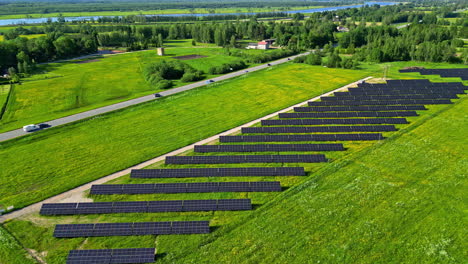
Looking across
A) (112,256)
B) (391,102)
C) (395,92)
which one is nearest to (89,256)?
(112,256)

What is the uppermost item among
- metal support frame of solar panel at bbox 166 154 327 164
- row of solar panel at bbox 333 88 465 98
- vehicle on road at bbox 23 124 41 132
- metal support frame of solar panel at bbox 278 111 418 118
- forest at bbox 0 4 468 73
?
forest at bbox 0 4 468 73

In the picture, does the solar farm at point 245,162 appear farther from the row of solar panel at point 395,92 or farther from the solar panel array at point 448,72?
the solar panel array at point 448,72

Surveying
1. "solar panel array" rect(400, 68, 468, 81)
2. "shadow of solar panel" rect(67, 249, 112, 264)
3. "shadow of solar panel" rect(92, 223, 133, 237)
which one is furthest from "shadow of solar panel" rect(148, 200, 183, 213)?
"solar panel array" rect(400, 68, 468, 81)

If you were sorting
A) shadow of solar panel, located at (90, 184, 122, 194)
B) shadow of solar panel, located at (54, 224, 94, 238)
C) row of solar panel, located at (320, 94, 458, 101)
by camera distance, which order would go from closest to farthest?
shadow of solar panel, located at (54, 224, 94, 238)
shadow of solar panel, located at (90, 184, 122, 194)
row of solar panel, located at (320, 94, 458, 101)

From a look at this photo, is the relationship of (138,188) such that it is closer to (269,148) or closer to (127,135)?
(127,135)

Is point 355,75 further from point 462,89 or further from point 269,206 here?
point 269,206

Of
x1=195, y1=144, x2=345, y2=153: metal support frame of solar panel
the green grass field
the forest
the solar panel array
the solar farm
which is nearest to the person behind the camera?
the solar farm

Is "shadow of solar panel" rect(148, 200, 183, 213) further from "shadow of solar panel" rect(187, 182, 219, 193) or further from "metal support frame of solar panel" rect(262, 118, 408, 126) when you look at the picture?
"metal support frame of solar panel" rect(262, 118, 408, 126)

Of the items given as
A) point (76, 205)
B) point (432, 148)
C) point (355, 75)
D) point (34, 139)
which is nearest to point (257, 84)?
point (355, 75)
